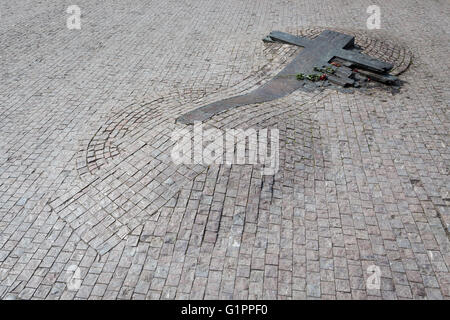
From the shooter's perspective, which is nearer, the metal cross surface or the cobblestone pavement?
the cobblestone pavement

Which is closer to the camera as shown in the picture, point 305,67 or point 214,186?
point 214,186

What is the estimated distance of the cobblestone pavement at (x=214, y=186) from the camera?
5.07 metres

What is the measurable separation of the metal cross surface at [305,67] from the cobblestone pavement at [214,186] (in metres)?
0.42

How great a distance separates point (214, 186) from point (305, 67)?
573cm

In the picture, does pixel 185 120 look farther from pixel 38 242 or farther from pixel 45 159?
pixel 38 242

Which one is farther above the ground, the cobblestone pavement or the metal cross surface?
the metal cross surface

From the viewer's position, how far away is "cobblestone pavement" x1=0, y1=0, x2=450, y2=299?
199 inches

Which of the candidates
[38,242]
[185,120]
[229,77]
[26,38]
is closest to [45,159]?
[38,242]

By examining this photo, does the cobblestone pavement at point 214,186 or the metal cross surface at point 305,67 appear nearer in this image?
the cobblestone pavement at point 214,186

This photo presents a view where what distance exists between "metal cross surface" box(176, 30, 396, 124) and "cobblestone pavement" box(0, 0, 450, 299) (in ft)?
1.37

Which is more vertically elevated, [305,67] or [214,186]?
[305,67]

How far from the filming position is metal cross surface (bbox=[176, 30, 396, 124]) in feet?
27.1

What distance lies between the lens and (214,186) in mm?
6102
